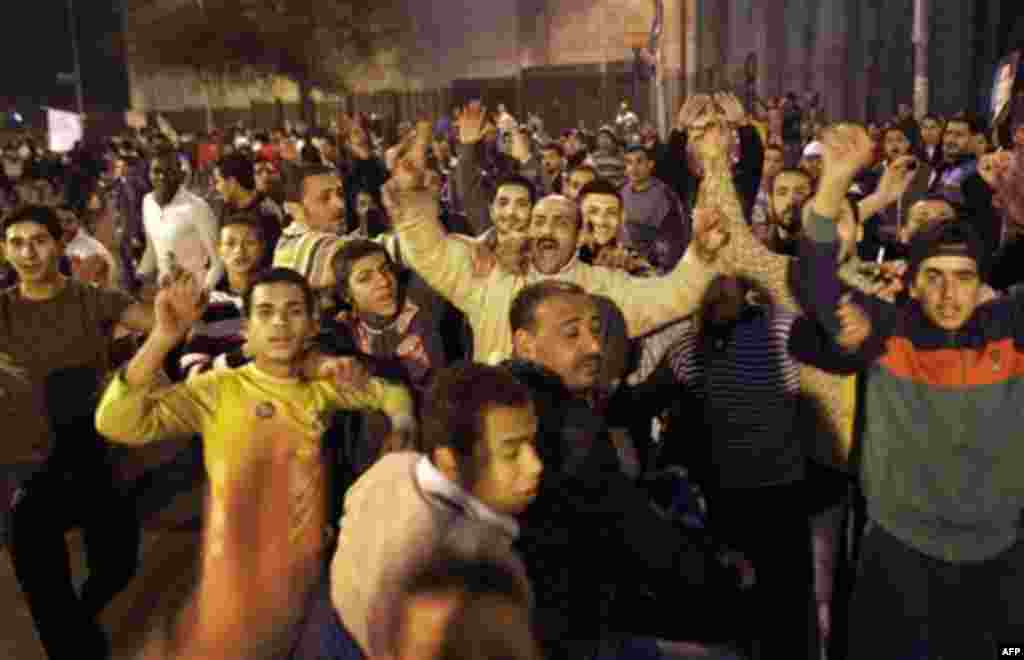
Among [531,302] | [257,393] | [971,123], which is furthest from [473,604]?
[971,123]

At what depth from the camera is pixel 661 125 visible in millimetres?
19516

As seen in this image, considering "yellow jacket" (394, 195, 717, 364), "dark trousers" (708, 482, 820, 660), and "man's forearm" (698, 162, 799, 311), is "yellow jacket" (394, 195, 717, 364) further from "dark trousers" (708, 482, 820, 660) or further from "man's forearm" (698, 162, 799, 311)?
"dark trousers" (708, 482, 820, 660)

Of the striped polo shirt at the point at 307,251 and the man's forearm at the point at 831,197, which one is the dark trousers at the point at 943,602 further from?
the striped polo shirt at the point at 307,251

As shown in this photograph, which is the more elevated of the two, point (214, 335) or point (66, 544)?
point (214, 335)

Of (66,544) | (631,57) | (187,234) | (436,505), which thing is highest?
(631,57)

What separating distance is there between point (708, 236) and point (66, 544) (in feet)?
9.05

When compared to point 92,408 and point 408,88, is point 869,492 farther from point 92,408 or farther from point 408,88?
point 408,88

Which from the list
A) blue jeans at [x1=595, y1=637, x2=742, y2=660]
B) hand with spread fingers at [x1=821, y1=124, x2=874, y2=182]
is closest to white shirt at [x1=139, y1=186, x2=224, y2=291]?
hand with spread fingers at [x1=821, y1=124, x2=874, y2=182]

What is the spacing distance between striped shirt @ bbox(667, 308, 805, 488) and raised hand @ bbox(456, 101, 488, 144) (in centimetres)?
293

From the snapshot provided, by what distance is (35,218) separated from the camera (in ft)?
16.0

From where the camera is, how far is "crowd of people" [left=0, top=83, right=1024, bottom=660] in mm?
2801

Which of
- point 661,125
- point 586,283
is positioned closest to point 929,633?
point 586,283

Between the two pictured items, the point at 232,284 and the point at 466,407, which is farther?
the point at 232,284

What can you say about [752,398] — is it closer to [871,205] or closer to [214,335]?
[214,335]
